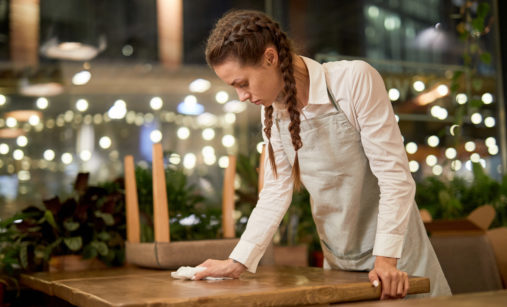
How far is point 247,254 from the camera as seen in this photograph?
1794mm

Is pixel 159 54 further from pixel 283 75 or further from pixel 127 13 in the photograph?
pixel 283 75

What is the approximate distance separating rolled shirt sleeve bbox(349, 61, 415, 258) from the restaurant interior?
17 centimetres

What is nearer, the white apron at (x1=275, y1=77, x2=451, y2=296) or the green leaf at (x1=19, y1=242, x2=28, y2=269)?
the white apron at (x1=275, y1=77, x2=451, y2=296)

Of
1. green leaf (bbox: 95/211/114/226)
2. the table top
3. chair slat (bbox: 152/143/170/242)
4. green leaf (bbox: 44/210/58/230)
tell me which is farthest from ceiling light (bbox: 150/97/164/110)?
the table top

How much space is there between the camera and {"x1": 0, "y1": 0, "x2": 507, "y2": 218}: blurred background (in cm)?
354

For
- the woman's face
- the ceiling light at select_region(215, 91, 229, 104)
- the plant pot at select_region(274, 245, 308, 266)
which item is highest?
the ceiling light at select_region(215, 91, 229, 104)

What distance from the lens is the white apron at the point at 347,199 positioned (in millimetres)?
1753

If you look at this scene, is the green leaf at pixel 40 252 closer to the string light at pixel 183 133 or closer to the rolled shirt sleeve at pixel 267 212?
the rolled shirt sleeve at pixel 267 212

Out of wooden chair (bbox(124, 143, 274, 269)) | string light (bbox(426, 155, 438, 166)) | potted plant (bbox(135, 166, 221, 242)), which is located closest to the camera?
wooden chair (bbox(124, 143, 274, 269))

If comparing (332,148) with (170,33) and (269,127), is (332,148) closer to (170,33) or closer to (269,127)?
(269,127)

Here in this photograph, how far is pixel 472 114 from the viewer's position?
15.4 ft

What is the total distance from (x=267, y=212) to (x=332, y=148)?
1.00 feet

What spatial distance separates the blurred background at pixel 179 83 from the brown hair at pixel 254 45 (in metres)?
1.27

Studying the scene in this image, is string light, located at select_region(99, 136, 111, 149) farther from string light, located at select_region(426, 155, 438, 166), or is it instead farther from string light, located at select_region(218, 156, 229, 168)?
string light, located at select_region(426, 155, 438, 166)
